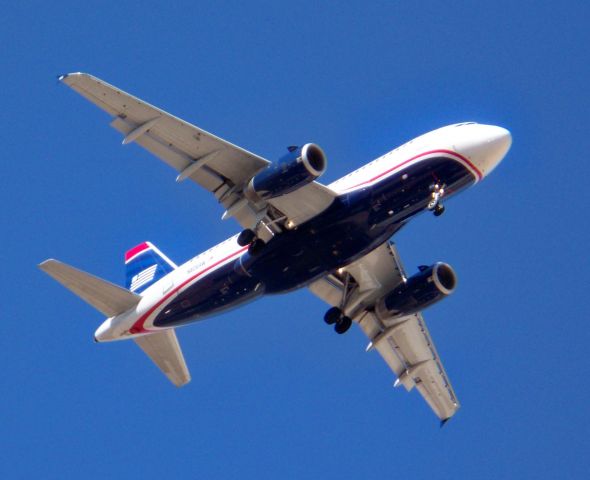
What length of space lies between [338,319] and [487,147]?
421 inches

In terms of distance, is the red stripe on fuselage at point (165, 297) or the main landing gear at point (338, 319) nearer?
the red stripe on fuselage at point (165, 297)

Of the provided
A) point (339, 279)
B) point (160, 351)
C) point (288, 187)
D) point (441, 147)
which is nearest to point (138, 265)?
point (160, 351)

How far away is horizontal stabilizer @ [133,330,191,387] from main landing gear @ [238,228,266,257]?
22.7 ft

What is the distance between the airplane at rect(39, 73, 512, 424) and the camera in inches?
1657

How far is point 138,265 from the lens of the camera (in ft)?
171

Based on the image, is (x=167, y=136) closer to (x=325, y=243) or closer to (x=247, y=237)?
(x=247, y=237)

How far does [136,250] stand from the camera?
53000mm

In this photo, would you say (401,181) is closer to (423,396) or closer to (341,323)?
(341,323)

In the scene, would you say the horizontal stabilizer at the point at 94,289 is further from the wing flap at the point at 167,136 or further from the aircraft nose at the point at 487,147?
the aircraft nose at the point at 487,147

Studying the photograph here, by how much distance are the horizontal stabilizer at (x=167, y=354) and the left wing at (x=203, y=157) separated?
7242mm

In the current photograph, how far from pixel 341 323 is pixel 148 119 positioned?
1282cm

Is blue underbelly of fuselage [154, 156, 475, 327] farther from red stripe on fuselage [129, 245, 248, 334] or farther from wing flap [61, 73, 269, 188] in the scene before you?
wing flap [61, 73, 269, 188]

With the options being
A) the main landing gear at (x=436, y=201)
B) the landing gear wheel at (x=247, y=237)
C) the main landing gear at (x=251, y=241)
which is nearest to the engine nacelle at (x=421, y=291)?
the main landing gear at (x=436, y=201)

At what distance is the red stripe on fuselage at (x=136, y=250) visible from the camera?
52750mm
